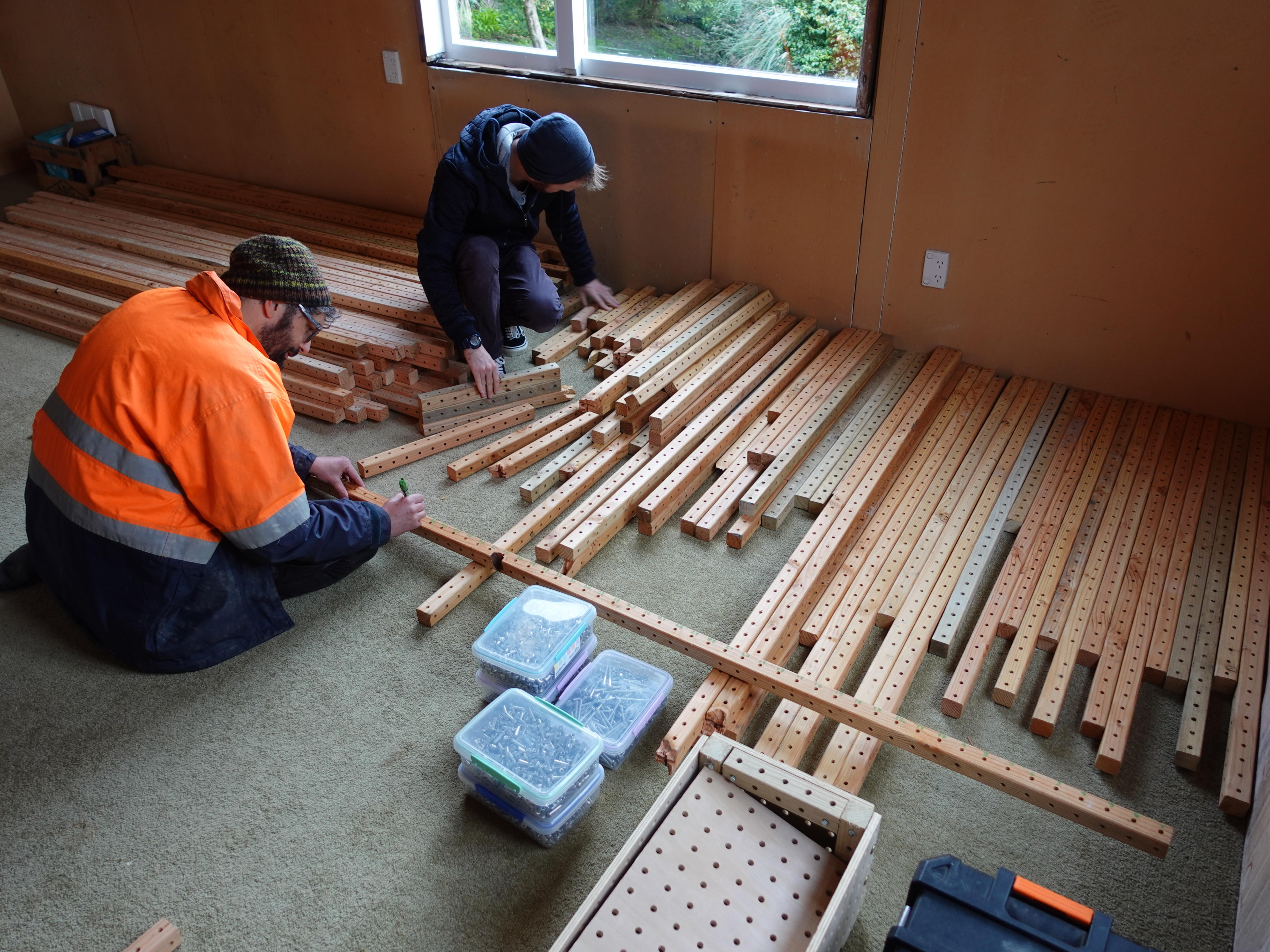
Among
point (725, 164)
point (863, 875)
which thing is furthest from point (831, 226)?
point (863, 875)

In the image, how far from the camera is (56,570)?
2.62 m

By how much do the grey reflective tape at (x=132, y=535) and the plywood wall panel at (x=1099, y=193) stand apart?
122 inches

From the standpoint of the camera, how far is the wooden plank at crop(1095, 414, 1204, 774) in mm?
2367

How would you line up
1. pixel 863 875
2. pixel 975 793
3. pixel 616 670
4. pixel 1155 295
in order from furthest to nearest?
pixel 1155 295
pixel 616 670
pixel 975 793
pixel 863 875

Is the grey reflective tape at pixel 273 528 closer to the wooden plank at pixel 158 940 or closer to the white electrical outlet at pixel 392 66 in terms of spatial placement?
the wooden plank at pixel 158 940

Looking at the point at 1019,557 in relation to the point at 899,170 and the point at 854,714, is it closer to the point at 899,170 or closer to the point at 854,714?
the point at 854,714

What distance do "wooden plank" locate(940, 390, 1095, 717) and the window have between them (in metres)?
1.58

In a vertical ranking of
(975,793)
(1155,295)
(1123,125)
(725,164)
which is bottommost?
(975,793)

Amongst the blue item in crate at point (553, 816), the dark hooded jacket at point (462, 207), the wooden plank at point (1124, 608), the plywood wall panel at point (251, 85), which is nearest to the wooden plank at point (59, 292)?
the plywood wall panel at point (251, 85)

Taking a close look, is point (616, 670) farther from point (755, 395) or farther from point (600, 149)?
point (600, 149)

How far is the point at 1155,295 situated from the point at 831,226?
137 centimetres

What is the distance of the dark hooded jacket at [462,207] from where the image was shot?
12.5 ft

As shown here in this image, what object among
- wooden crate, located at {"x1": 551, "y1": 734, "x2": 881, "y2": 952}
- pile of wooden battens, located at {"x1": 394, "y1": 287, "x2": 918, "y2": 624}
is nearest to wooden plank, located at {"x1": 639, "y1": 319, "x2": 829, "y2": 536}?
pile of wooden battens, located at {"x1": 394, "y1": 287, "x2": 918, "y2": 624}

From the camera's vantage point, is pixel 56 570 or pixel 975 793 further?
pixel 56 570
